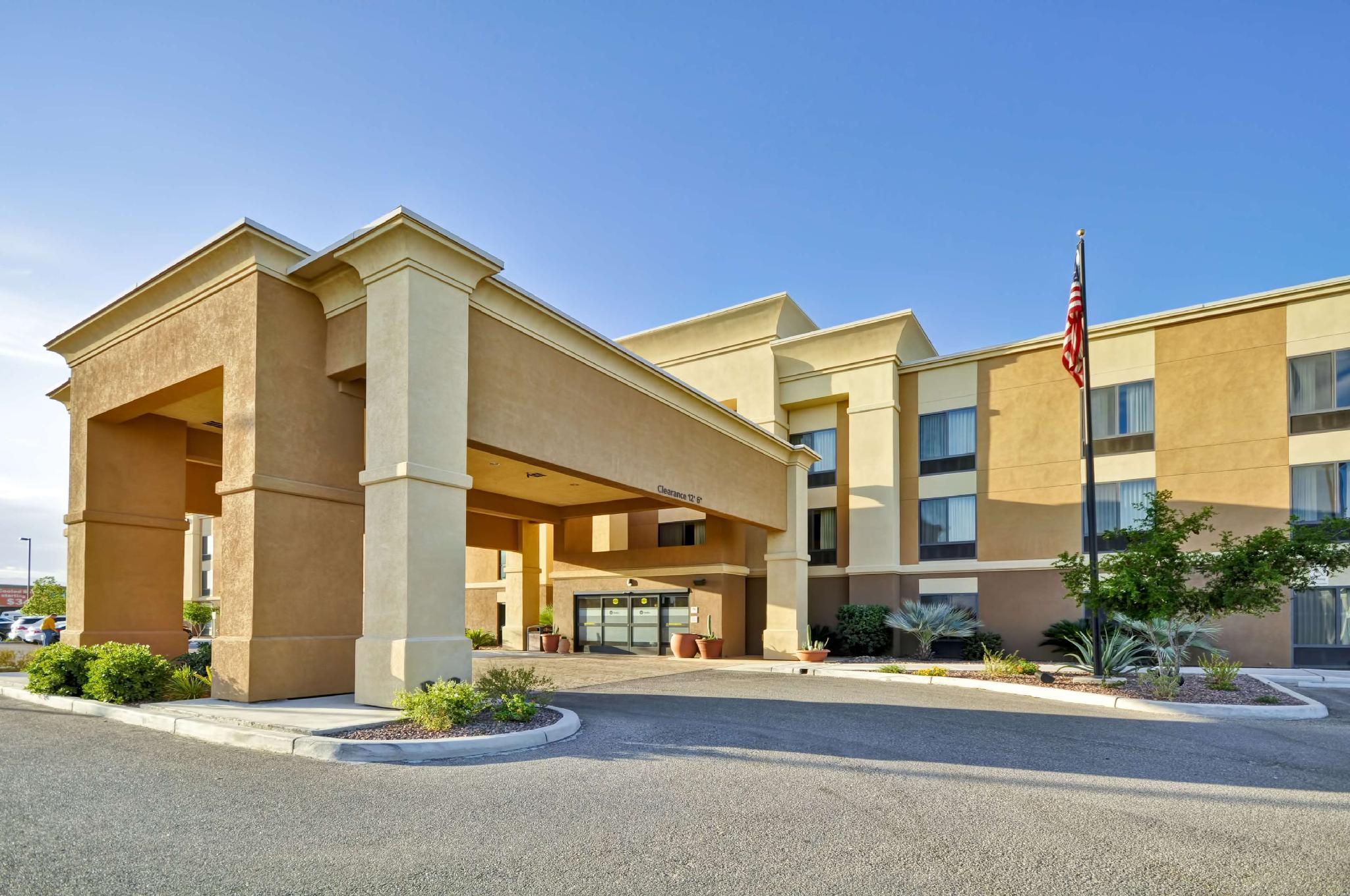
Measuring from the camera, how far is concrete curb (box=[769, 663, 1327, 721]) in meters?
12.8

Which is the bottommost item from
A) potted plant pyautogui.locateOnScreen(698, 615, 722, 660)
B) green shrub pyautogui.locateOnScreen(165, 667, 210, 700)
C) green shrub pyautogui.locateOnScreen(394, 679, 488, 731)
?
potted plant pyautogui.locateOnScreen(698, 615, 722, 660)

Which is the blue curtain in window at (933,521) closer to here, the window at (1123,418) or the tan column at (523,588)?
the window at (1123,418)

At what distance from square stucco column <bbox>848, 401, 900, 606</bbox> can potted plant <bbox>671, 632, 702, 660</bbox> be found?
18.8ft

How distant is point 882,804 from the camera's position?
693cm

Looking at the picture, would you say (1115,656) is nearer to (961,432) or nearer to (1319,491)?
(1319,491)

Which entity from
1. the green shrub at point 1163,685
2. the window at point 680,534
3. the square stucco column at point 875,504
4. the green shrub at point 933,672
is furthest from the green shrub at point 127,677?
the square stucco column at point 875,504

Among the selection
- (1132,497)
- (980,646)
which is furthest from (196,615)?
(1132,497)

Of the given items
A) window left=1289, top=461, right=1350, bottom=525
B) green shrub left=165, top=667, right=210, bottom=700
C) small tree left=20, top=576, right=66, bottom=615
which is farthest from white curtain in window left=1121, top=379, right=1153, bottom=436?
small tree left=20, top=576, right=66, bottom=615

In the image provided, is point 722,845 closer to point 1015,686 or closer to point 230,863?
point 230,863

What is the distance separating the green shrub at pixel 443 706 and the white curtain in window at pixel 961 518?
20201mm

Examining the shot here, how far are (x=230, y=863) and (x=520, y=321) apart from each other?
10.2 metres

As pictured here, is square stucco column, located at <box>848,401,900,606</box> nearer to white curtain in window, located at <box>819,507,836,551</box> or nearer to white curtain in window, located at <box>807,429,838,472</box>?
white curtain in window, located at <box>819,507,836,551</box>

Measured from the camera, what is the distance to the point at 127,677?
1223 centimetres

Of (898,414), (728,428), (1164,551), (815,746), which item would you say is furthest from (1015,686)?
(898,414)
